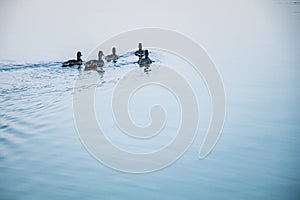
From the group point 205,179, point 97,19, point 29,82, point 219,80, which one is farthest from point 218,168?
point 97,19

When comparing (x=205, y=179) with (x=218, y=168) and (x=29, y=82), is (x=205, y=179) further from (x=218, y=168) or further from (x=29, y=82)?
(x=29, y=82)

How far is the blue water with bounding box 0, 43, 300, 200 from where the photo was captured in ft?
15.5

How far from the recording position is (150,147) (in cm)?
567

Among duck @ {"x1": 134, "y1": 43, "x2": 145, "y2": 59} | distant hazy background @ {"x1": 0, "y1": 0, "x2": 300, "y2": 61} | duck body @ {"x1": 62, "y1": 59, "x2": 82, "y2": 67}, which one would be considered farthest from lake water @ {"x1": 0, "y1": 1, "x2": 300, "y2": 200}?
distant hazy background @ {"x1": 0, "y1": 0, "x2": 300, "y2": 61}

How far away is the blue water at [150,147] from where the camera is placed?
4719 millimetres

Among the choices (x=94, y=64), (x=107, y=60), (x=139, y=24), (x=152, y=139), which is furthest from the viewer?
(x=139, y=24)

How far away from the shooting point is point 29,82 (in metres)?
8.05

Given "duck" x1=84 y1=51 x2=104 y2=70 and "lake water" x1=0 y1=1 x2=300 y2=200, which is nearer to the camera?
"lake water" x1=0 y1=1 x2=300 y2=200

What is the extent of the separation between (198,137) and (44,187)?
2.36m

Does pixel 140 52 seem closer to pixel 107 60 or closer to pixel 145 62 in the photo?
pixel 145 62

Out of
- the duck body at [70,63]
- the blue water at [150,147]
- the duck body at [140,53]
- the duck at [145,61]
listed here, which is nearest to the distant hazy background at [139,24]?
the duck body at [70,63]

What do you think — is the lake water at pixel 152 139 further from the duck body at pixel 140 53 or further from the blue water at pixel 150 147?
the duck body at pixel 140 53

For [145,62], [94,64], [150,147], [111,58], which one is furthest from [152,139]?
[111,58]

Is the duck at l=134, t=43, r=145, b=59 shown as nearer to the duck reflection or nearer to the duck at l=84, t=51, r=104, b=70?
the duck reflection
